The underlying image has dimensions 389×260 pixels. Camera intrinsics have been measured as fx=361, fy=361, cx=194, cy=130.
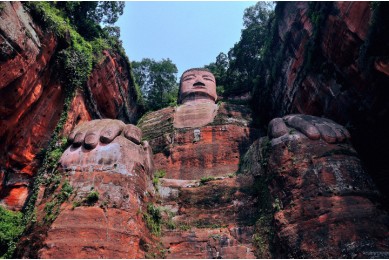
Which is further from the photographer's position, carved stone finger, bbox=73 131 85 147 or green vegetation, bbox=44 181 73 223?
carved stone finger, bbox=73 131 85 147

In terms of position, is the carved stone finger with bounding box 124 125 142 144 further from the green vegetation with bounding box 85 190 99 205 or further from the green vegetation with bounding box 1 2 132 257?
the green vegetation with bounding box 85 190 99 205

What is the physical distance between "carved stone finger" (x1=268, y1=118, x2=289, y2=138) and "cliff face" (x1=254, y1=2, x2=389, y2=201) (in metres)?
2.28

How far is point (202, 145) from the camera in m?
17.0

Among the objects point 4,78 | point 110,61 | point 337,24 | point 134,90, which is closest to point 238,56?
point 134,90

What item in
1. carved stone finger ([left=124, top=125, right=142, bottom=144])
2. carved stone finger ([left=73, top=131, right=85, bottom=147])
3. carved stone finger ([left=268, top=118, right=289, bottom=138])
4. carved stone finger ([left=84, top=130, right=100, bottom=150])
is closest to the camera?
carved stone finger ([left=84, top=130, right=100, bottom=150])

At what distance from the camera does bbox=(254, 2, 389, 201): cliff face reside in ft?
32.0

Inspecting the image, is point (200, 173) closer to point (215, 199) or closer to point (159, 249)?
point (215, 199)

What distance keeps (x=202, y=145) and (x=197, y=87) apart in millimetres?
7108

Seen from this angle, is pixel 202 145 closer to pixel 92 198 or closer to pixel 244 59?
pixel 92 198

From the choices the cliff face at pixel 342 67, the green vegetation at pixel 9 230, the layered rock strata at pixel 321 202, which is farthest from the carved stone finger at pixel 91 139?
the cliff face at pixel 342 67

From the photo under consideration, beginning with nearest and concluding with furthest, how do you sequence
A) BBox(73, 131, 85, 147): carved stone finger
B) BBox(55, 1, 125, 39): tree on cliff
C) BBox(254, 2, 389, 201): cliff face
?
BBox(254, 2, 389, 201): cliff face
BBox(73, 131, 85, 147): carved stone finger
BBox(55, 1, 125, 39): tree on cliff

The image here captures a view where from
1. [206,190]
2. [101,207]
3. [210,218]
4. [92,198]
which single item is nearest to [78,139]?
[92,198]

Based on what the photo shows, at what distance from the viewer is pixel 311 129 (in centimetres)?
1097

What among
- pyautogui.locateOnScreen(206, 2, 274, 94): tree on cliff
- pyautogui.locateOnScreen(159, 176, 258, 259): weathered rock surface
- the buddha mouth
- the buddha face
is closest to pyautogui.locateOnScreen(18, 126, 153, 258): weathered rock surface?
pyautogui.locateOnScreen(159, 176, 258, 259): weathered rock surface
